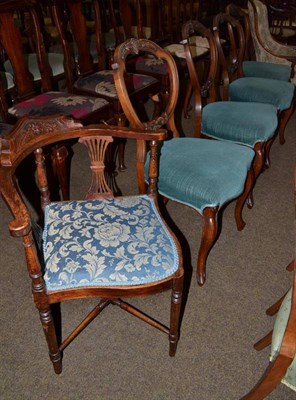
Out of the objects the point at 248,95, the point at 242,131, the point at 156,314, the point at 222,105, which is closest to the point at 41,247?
the point at 156,314

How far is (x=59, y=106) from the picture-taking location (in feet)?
6.35

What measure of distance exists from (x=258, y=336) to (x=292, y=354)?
0.60 m

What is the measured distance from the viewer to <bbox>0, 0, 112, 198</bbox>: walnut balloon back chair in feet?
6.27

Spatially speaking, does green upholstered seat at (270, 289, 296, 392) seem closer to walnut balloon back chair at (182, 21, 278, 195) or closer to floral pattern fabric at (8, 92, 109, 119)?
walnut balloon back chair at (182, 21, 278, 195)

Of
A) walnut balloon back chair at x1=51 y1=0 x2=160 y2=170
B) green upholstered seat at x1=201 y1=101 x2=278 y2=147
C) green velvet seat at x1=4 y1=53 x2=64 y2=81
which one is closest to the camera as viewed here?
green upholstered seat at x1=201 y1=101 x2=278 y2=147

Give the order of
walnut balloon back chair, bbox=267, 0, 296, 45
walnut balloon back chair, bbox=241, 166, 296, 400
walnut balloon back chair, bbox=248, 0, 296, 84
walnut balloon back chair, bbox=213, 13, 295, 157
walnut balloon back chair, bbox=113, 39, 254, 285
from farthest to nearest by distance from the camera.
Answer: walnut balloon back chair, bbox=267, 0, 296, 45 < walnut balloon back chair, bbox=248, 0, 296, 84 < walnut balloon back chair, bbox=213, 13, 295, 157 < walnut balloon back chair, bbox=113, 39, 254, 285 < walnut balloon back chair, bbox=241, 166, 296, 400

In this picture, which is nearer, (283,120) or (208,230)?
(208,230)

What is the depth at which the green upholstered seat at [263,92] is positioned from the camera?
237 cm

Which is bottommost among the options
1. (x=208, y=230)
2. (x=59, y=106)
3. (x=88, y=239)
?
(x=208, y=230)

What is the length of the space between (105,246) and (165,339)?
54 cm

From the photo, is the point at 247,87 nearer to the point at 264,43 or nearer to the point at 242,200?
the point at 242,200

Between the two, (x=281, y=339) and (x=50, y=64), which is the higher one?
(x=50, y=64)

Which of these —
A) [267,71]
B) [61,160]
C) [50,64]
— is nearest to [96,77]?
[50,64]

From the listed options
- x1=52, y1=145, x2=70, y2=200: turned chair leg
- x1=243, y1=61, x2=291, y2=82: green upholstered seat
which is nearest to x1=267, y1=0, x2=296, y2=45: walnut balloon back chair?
x1=243, y1=61, x2=291, y2=82: green upholstered seat
